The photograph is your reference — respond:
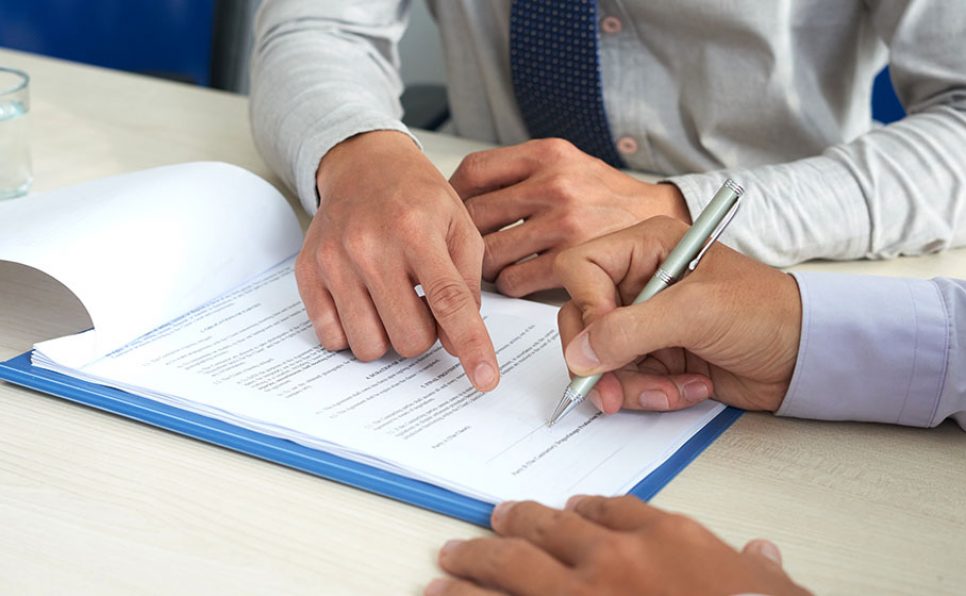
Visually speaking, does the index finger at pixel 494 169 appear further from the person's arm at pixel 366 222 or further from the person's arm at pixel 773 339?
the person's arm at pixel 773 339

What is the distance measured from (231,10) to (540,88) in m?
0.72

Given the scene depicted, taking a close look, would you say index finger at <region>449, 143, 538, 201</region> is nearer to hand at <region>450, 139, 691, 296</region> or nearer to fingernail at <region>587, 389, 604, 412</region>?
hand at <region>450, 139, 691, 296</region>

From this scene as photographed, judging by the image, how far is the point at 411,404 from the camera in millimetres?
637

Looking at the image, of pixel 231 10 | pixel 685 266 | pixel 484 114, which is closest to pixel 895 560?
pixel 685 266

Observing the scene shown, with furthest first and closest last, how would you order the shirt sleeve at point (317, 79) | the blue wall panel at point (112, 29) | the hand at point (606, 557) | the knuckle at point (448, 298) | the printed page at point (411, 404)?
the blue wall panel at point (112, 29), the shirt sleeve at point (317, 79), the knuckle at point (448, 298), the printed page at point (411, 404), the hand at point (606, 557)

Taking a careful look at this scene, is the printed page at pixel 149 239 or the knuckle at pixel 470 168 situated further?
the knuckle at pixel 470 168

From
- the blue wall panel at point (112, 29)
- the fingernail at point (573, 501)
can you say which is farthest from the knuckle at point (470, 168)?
the blue wall panel at point (112, 29)

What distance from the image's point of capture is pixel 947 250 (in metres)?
0.93

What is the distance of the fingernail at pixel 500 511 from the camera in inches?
20.7

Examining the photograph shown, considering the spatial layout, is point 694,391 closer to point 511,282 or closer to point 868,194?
point 511,282

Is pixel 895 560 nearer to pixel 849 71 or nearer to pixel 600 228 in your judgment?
pixel 600 228

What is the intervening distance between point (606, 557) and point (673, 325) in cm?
18

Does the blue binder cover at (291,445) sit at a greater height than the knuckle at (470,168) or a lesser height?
lesser

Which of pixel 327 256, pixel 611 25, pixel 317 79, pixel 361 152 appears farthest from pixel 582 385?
pixel 611 25
